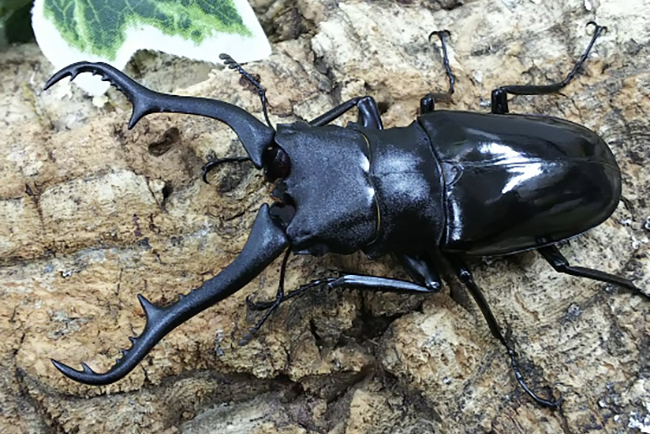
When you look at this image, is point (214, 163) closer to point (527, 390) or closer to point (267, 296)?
point (267, 296)

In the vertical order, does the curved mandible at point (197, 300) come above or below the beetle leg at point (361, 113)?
below

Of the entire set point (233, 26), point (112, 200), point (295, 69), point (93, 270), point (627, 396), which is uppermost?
point (233, 26)

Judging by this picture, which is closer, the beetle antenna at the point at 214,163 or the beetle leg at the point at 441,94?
the beetle antenna at the point at 214,163

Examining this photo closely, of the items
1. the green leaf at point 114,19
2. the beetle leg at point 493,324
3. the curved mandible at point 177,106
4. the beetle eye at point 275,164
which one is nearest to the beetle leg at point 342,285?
the beetle leg at point 493,324

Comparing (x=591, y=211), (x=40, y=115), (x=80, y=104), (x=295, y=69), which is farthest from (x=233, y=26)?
(x=591, y=211)

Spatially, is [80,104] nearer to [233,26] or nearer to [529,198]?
[233,26]

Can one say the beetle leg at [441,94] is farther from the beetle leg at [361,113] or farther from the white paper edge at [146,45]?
the white paper edge at [146,45]
